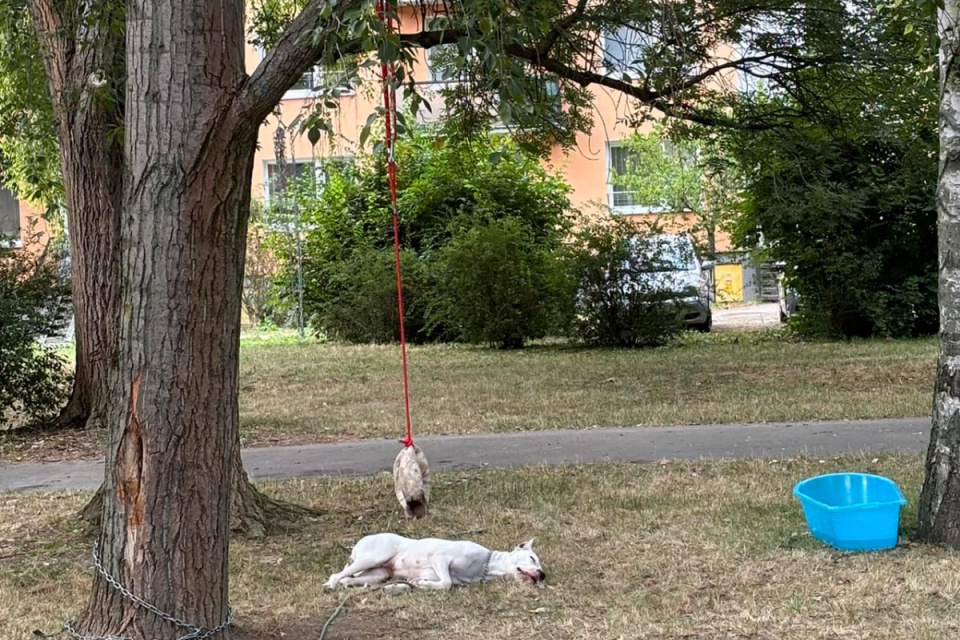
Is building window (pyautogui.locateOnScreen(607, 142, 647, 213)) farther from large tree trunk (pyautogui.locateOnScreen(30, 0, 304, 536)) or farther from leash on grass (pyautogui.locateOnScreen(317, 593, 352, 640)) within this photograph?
leash on grass (pyautogui.locateOnScreen(317, 593, 352, 640))

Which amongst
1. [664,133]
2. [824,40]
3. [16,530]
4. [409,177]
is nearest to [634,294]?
[664,133]

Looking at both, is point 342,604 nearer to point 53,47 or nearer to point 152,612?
point 152,612

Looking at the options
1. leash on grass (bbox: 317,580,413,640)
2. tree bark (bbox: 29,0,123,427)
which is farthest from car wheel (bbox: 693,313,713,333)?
leash on grass (bbox: 317,580,413,640)

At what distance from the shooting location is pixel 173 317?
3.84 metres

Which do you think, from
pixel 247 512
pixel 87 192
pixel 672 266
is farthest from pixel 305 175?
pixel 247 512

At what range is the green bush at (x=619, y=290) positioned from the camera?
16719mm

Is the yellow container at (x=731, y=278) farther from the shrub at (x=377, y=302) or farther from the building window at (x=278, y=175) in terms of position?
the shrub at (x=377, y=302)

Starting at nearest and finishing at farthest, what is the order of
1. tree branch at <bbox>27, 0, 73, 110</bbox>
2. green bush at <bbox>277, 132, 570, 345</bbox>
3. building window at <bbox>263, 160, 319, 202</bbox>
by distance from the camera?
tree branch at <bbox>27, 0, 73, 110</bbox>
green bush at <bbox>277, 132, 570, 345</bbox>
building window at <bbox>263, 160, 319, 202</bbox>

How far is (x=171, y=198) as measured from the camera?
3.84 metres

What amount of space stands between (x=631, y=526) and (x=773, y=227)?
13.3 m

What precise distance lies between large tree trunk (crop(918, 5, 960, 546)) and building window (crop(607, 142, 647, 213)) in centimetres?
2644

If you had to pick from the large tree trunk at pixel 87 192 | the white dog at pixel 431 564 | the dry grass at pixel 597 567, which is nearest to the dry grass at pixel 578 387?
the large tree trunk at pixel 87 192

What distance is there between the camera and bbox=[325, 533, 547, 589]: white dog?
16.4 feet

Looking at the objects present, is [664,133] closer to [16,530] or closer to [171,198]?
[16,530]
